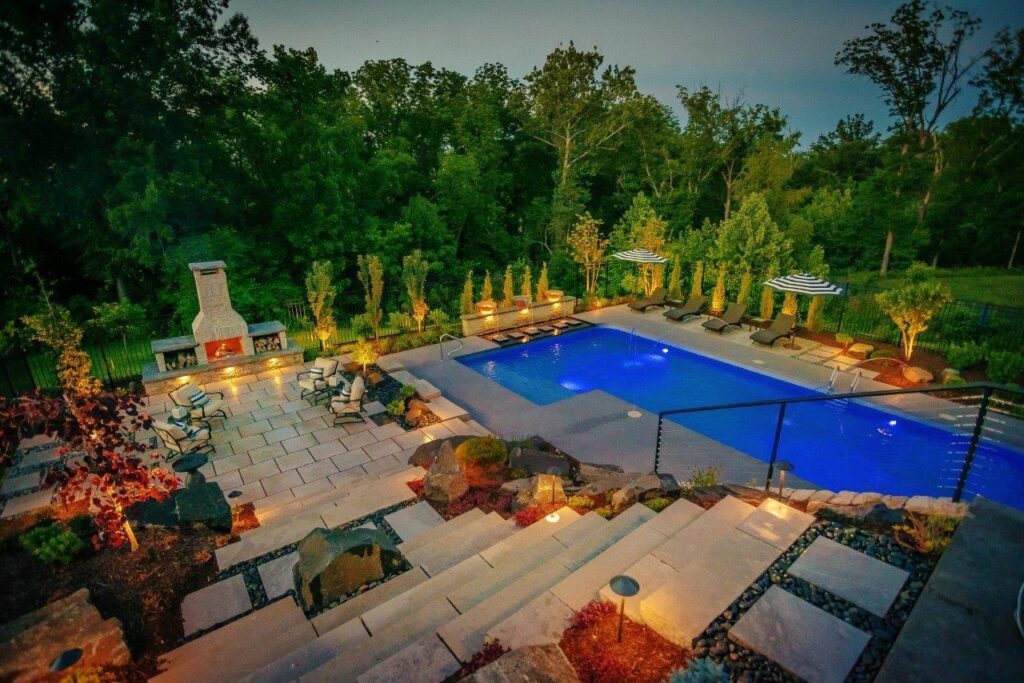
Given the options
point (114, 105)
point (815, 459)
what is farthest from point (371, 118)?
point (815, 459)

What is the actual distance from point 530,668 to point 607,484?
3619 millimetres

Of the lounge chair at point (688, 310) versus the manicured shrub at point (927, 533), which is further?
the lounge chair at point (688, 310)

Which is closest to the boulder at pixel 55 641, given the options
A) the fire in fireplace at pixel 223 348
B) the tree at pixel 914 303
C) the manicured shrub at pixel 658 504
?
the manicured shrub at pixel 658 504

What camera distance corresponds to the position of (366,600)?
446 centimetres

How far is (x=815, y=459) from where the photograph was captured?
8336 millimetres

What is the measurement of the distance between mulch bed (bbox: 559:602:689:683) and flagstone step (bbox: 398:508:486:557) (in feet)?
8.05

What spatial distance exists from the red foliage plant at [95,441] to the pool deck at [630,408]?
5.39m

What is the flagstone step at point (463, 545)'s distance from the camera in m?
5.05

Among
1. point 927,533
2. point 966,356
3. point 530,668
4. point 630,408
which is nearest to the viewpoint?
point 530,668

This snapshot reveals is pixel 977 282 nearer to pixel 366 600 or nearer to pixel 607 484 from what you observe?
pixel 607 484

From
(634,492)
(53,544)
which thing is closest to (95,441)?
(53,544)

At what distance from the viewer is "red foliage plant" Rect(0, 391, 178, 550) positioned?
429 cm

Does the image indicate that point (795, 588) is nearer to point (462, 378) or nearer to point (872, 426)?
point (872, 426)

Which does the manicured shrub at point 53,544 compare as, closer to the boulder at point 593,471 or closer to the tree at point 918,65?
the boulder at point 593,471
